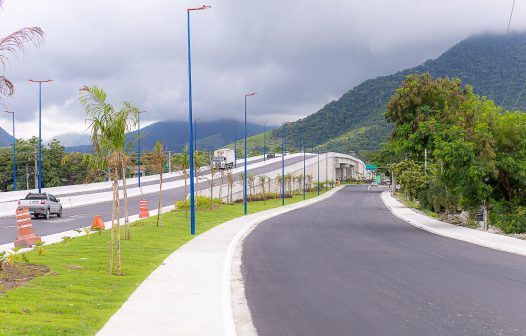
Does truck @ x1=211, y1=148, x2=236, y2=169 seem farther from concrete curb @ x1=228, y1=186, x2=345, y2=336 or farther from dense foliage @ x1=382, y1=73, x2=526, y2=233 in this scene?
concrete curb @ x1=228, y1=186, x2=345, y2=336

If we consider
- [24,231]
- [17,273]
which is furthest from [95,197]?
[17,273]

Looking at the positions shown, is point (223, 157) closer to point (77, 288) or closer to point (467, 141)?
point (467, 141)

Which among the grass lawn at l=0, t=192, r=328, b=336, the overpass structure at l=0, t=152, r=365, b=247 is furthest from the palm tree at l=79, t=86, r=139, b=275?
the overpass structure at l=0, t=152, r=365, b=247

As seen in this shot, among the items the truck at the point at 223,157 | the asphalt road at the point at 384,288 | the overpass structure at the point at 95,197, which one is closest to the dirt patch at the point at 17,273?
the asphalt road at the point at 384,288

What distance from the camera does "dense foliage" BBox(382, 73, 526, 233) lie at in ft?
88.2

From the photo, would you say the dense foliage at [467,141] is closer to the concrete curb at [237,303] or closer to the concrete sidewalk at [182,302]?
the concrete curb at [237,303]

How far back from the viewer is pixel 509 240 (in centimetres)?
2202

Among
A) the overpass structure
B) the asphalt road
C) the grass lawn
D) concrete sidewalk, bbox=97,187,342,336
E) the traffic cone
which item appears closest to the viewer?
the grass lawn

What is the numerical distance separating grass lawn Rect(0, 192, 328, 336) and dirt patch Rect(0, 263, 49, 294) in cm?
23

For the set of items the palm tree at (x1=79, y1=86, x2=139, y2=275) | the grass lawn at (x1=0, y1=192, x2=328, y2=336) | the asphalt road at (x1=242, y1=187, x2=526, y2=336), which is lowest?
the asphalt road at (x1=242, y1=187, x2=526, y2=336)

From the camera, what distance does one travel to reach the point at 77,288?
11055mm

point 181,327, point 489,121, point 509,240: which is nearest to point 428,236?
point 509,240

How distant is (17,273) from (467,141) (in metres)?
22.2

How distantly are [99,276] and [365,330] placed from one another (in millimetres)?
6689
